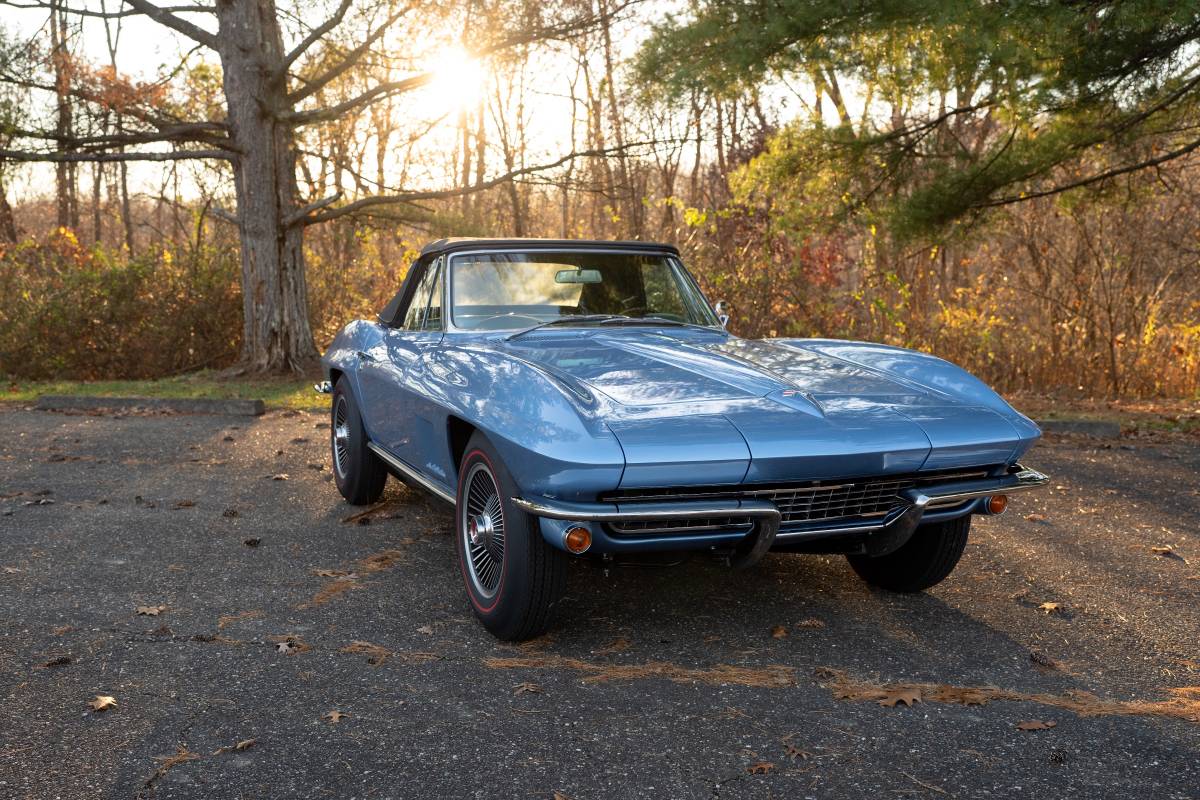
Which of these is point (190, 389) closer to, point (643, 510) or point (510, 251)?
point (510, 251)

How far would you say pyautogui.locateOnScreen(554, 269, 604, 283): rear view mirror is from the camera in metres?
5.41

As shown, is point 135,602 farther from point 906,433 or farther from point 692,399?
point 906,433

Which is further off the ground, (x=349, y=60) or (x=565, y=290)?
(x=349, y=60)

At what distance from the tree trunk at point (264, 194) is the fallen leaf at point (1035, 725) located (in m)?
11.9

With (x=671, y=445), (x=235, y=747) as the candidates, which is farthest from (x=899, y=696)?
(x=235, y=747)

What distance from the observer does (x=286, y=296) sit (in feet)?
44.9

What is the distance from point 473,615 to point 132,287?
40.1 feet

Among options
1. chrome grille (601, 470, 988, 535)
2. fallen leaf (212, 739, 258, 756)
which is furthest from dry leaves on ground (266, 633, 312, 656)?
chrome grille (601, 470, 988, 535)

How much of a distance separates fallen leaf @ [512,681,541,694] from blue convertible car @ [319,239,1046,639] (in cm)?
32

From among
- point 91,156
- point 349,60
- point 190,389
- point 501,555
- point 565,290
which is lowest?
point 190,389

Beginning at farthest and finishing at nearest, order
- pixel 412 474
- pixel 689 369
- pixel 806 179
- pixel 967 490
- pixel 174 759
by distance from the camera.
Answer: pixel 806 179
pixel 412 474
pixel 689 369
pixel 967 490
pixel 174 759

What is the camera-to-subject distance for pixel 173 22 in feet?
42.5

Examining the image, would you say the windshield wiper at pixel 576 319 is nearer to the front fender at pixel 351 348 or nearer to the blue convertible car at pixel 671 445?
the blue convertible car at pixel 671 445

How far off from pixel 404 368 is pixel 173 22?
1009 centimetres
